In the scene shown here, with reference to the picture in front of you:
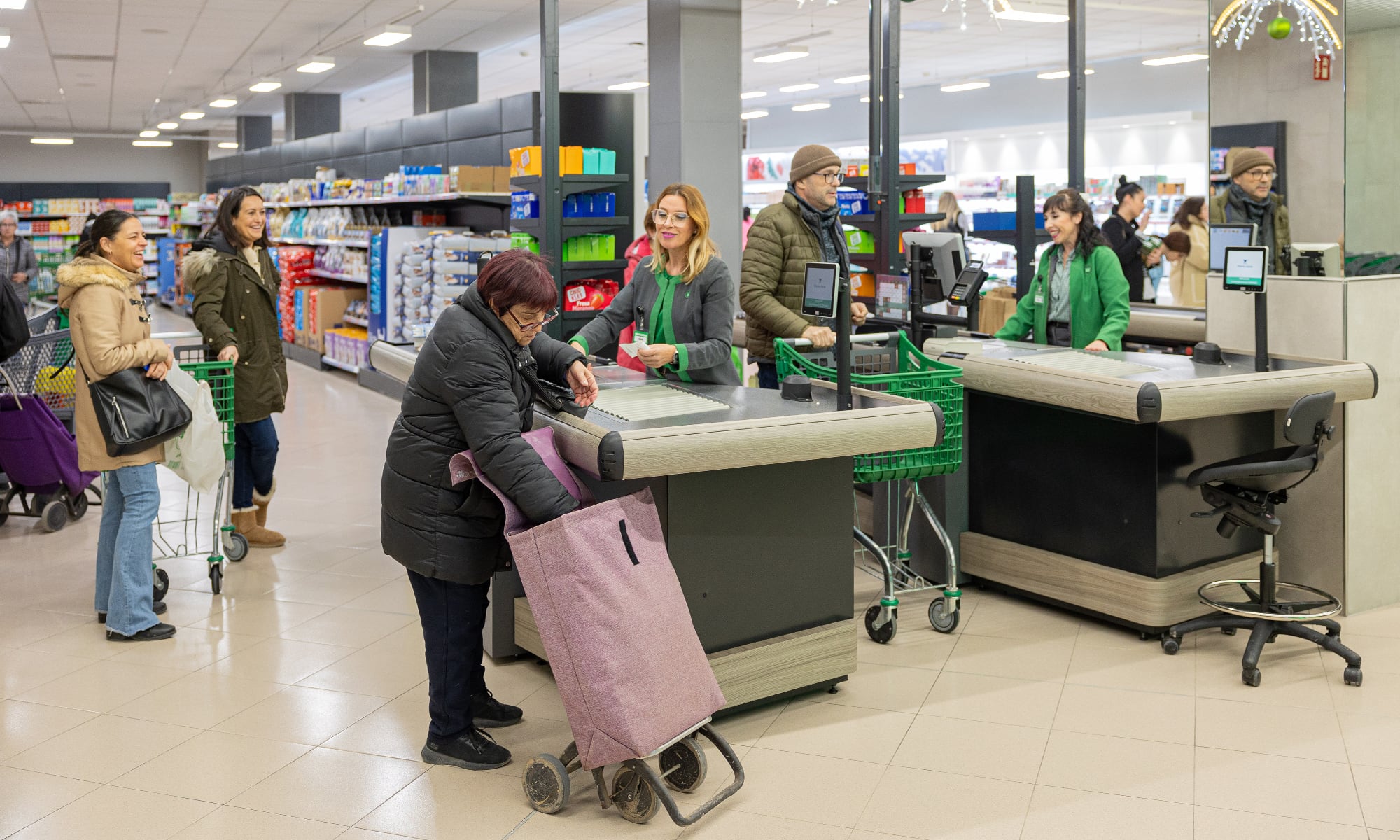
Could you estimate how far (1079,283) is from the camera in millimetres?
4984

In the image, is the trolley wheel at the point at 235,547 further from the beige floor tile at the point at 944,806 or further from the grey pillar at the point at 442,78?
the grey pillar at the point at 442,78

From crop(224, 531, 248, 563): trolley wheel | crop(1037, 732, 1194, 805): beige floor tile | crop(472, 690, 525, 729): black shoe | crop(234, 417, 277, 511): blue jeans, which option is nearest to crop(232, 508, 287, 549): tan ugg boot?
crop(234, 417, 277, 511): blue jeans

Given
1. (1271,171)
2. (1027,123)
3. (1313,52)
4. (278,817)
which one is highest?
(1027,123)

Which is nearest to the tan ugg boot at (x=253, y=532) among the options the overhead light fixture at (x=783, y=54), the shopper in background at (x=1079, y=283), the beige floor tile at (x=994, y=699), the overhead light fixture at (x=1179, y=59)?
the beige floor tile at (x=994, y=699)

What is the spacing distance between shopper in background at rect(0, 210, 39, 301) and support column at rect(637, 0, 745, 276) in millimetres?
6568

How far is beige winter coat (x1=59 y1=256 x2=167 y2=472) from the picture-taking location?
4211 millimetres

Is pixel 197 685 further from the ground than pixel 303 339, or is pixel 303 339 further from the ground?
pixel 303 339

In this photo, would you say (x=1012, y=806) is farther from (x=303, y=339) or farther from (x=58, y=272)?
(x=303, y=339)

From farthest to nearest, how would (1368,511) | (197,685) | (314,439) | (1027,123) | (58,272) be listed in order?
(1027,123) → (314,439) → (1368,511) → (58,272) → (197,685)

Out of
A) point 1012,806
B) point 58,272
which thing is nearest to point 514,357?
point 1012,806

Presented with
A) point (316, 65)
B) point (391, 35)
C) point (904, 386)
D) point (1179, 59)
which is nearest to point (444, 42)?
point (316, 65)

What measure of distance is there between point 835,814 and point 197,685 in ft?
7.15

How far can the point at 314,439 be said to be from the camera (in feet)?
28.4

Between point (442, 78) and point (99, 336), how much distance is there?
10.8 metres
